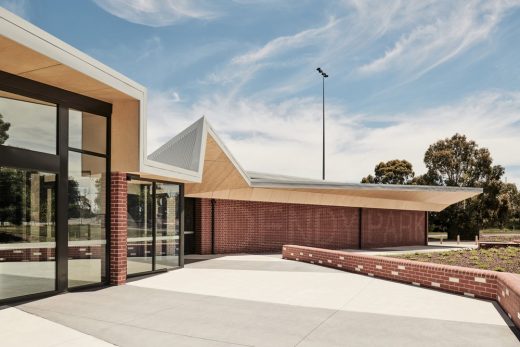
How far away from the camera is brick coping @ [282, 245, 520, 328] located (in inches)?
335

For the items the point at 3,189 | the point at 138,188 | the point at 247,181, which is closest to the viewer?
the point at 3,189

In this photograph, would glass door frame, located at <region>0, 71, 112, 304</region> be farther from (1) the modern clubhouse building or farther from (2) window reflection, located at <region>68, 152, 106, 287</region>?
(2) window reflection, located at <region>68, 152, 106, 287</region>

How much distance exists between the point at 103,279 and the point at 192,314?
4.21 metres

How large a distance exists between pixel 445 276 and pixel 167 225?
8449mm

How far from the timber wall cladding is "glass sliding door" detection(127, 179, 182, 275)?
6.63m

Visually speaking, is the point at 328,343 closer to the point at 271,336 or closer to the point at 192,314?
the point at 271,336

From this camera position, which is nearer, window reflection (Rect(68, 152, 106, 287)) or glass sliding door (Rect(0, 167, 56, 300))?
glass sliding door (Rect(0, 167, 56, 300))

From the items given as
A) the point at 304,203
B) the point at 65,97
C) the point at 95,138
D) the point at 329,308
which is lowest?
the point at 329,308

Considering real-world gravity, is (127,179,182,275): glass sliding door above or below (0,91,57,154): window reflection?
below

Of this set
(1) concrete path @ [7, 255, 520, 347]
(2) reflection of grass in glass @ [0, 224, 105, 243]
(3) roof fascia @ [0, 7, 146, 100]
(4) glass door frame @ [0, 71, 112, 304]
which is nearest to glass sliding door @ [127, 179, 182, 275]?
(1) concrete path @ [7, 255, 520, 347]

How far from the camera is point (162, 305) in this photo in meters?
9.27

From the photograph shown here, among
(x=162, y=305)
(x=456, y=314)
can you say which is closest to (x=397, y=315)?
(x=456, y=314)

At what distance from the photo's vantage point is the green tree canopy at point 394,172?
6881cm

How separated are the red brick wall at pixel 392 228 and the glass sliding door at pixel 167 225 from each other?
1688 centimetres
